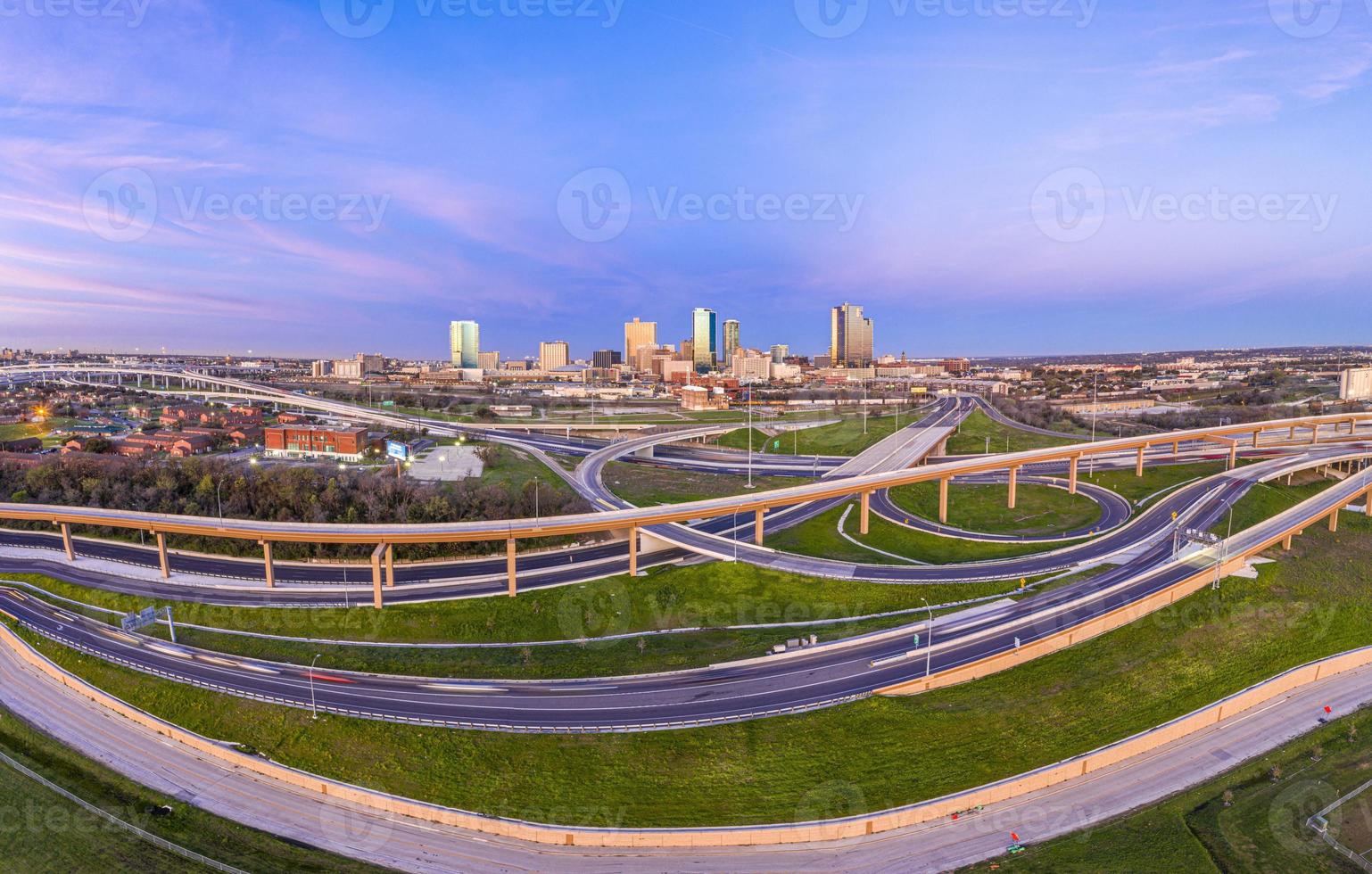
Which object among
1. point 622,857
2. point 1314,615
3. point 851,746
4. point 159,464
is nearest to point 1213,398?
point 1314,615

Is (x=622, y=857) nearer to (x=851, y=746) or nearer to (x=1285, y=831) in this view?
(x=851, y=746)

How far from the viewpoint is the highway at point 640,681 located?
2583cm

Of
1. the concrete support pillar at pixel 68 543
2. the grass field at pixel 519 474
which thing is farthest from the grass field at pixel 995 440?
the concrete support pillar at pixel 68 543

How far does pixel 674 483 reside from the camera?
58.8m

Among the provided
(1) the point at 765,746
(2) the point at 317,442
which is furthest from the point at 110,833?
(2) the point at 317,442

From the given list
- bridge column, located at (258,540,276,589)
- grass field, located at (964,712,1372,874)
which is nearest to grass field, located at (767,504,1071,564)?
grass field, located at (964,712,1372,874)

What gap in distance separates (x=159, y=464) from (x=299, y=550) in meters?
22.8

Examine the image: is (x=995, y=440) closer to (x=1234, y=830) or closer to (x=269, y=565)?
(x=1234, y=830)

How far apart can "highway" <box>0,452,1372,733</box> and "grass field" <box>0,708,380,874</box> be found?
16.3ft

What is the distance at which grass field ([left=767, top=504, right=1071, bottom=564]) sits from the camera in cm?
4084

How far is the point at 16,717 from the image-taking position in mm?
28266

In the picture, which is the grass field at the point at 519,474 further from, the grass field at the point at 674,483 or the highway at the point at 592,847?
the highway at the point at 592,847

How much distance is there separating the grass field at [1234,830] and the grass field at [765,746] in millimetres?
2812

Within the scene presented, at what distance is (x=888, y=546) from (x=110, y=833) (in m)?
39.8
